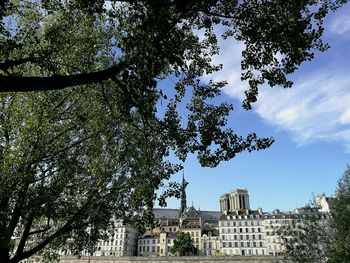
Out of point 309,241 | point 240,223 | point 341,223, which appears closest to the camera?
point 341,223

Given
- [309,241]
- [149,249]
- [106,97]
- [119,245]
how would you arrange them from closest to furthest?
[106,97] → [309,241] → [119,245] → [149,249]

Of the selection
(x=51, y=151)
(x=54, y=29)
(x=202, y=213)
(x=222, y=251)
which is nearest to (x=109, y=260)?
(x=222, y=251)

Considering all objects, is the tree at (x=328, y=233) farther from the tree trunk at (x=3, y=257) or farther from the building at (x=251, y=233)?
the building at (x=251, y=233)

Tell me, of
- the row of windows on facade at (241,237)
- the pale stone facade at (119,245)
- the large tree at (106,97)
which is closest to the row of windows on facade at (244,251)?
the row of windows on facade at (241,237)

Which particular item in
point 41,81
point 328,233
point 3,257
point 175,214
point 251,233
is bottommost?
point 3,257

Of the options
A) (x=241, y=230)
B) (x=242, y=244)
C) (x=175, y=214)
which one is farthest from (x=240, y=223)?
(x=175, y=214)

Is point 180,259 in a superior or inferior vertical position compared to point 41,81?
inferior

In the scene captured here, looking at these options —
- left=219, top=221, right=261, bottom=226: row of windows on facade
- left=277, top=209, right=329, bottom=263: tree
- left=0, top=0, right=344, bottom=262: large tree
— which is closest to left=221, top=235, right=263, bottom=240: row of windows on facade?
left=219, top=221, right=261, bottom=226: row of windows on facade

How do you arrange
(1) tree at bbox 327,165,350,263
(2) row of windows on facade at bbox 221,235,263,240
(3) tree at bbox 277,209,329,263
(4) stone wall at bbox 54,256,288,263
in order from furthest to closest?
(2) row of windows on facade at bbox 221,235,263,240, (4) stone wall at bbox 54,256,288,263, (3) tree at bbox 277,209,329,263, (1) tree at bbox 327,165,350,263

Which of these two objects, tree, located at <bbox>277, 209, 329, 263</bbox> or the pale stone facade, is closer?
tree, located at <bbox>277, 209, 329, 263</bbox>

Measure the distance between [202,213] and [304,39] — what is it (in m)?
166

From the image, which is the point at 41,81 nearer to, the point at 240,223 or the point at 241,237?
the point at 241,237

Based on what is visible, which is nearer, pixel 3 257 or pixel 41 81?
pixel 41 81

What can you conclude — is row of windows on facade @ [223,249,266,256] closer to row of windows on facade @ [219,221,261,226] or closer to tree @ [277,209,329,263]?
row of windows on facade @ [219,221,261,226]
